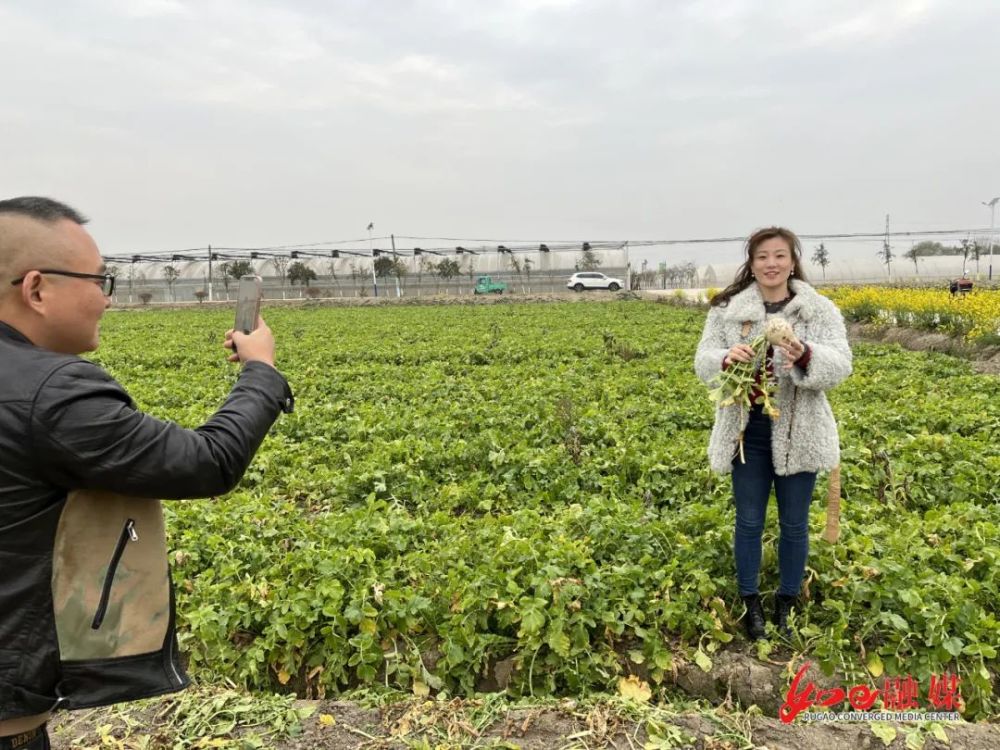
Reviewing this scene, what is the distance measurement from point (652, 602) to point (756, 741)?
885mm

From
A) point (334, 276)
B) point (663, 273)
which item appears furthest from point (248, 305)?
point (663, 273)

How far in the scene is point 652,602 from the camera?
3660 mm

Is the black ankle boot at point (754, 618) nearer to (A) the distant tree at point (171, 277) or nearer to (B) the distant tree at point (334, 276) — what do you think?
(B) the distant tree at point (334, 276)

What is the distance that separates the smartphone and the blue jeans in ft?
8.29

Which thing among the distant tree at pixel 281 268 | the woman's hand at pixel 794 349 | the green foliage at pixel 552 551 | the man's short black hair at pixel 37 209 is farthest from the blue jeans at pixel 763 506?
the distant tree at pixel 281 268

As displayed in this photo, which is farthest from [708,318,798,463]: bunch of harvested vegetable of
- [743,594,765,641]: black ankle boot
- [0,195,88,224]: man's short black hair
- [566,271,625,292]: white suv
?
[566,271,625,292]: white suv

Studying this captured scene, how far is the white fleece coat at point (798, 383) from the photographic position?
3197mm

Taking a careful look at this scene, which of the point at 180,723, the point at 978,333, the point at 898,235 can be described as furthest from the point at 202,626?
the point at 898,235

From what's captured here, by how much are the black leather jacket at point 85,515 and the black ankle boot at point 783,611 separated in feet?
10.1

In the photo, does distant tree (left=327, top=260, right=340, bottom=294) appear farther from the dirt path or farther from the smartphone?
the smartphone

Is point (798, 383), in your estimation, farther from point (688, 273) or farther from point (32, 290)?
point (688, 273)

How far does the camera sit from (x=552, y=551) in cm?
391

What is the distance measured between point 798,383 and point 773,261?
2.08 feet

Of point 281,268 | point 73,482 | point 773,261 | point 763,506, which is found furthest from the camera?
point 281,268
